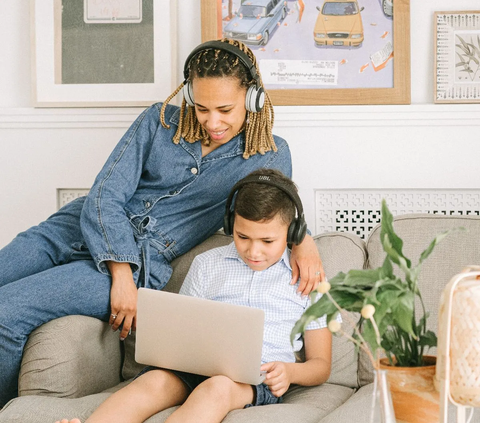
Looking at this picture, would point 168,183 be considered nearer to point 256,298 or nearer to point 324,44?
point 256,298

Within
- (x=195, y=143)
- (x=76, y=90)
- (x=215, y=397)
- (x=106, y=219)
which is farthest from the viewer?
(x=76, y=90)

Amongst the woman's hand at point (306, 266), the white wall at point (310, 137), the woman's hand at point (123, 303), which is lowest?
the woman's hand at point (123, 303)

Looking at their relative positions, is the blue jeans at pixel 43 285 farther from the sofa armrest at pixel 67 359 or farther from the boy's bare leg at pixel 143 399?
the boy's bare leg at pixel 143 399

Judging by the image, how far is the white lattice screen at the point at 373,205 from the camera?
219 centimetres

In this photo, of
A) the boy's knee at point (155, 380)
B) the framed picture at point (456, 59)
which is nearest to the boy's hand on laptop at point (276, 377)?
the boy's knee at point (155, 380)

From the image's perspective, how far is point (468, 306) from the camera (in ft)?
2.94

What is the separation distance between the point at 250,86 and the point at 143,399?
88 cm

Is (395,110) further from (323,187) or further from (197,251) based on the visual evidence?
(197,251)

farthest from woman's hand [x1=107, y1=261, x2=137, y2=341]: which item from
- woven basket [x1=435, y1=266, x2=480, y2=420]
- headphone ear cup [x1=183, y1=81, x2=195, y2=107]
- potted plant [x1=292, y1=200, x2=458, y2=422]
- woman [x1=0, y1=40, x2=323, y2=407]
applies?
woven basket [x1=435, y1=266, x2=480, y2=420]

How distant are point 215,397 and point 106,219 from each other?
2.14 ft

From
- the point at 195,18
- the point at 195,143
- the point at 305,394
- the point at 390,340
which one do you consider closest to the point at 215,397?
the point at 305,394

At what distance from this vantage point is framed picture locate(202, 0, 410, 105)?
2.15m

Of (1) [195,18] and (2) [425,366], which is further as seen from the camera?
(1) [195,18]

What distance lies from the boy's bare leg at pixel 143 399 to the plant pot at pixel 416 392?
2.13 feet
